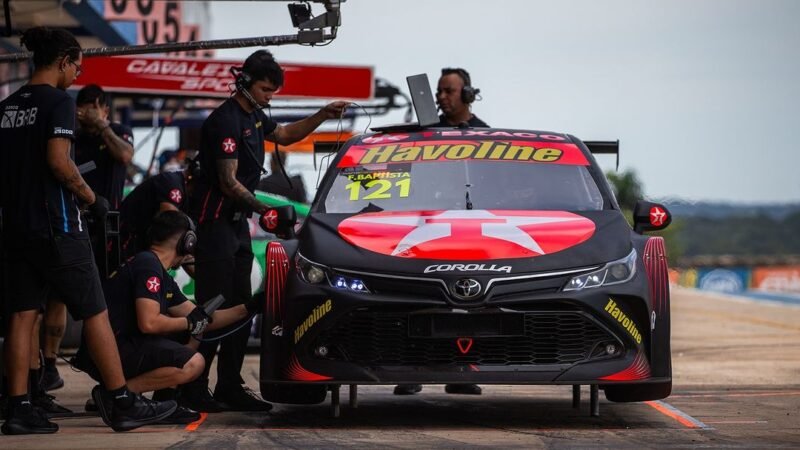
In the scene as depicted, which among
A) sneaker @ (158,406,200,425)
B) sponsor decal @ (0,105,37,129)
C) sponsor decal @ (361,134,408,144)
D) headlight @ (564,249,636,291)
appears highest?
sponsor decal @ (0,105,37,129)

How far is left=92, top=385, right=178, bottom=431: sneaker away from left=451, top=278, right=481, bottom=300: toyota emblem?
1634 mm

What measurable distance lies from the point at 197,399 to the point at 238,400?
23cm

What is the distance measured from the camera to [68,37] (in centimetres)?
745

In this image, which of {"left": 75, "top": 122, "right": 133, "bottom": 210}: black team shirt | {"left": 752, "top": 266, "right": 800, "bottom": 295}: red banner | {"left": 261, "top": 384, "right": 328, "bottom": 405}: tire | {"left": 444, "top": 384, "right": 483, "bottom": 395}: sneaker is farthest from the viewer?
{"left": 752, "top": 266, "right": 800, "bottom": 295}: red banner

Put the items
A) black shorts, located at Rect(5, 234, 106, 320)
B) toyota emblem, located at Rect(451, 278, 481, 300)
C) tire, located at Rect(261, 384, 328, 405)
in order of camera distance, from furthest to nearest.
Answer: tire, located at Rect(261, 384, 328, 405), black shorts, located at Rect(5, 234, 106, 320), toyota emblem, located at Rect(451, 278, 481, 300)

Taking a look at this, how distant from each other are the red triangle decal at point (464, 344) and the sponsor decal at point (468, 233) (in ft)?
1.27

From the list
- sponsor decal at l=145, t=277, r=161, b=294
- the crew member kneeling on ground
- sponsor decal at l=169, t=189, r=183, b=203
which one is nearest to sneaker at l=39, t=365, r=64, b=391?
sponsor decal at l=169, t=189, r=183, b=203

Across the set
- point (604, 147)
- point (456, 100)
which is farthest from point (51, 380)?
point (604, 147)

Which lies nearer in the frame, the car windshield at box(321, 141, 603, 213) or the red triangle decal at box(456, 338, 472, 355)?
the red triangle decal at box(456, 338, 472, 355)

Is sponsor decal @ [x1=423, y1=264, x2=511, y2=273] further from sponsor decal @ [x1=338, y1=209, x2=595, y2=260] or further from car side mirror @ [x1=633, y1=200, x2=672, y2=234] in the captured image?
car side mirror @ [x1=633, y1=200, x2=672, y2=234]

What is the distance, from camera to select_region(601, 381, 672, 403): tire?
756 cm

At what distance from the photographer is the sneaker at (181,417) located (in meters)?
7.88

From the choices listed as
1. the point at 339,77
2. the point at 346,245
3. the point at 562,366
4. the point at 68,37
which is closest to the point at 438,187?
the point at 346,245

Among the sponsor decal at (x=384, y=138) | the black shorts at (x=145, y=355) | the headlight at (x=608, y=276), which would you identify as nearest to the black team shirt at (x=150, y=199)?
the sponsor decal at (x=384, y=138)
